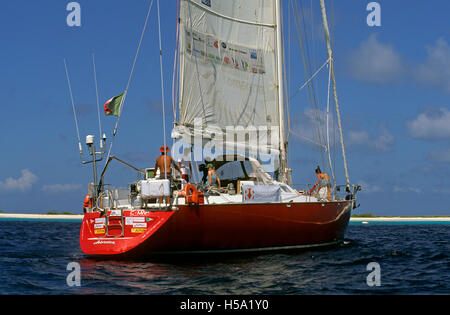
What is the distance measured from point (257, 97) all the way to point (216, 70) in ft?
5.93

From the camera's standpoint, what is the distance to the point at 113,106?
14.7m

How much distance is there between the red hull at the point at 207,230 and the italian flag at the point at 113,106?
285cm

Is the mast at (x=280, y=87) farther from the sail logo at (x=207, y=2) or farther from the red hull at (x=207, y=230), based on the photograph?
the sail logo at (x=207, y=2)

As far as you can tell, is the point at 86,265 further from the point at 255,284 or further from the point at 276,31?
the point at 276,31

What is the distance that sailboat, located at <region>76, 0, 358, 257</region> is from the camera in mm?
13156

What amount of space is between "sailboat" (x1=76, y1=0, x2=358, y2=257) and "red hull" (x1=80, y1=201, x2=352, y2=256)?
1.0 inches

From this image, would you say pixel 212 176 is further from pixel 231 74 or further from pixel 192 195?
pixel 231 74

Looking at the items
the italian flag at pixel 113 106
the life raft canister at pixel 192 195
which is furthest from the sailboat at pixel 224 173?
the italian flag at pixel 113 106

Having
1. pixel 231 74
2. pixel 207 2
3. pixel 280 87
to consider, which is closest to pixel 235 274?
pixel 231 74
